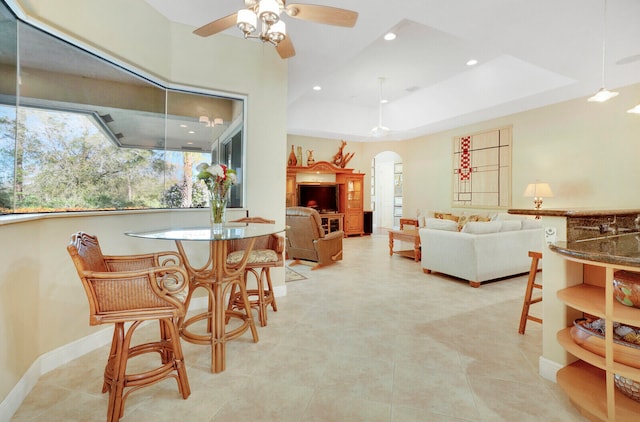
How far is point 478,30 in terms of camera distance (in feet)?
10.2

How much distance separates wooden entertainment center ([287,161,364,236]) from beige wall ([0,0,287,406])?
4.46m

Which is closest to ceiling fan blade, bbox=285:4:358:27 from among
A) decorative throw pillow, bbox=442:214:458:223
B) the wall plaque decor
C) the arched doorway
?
the wall plaque decor

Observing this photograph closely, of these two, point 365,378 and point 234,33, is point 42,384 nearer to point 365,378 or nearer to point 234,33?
point 365,378

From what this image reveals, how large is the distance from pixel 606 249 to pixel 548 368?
0.88 m

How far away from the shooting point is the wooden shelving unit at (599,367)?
1406 mm

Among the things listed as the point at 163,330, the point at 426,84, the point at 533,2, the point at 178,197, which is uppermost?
the point at 426,84

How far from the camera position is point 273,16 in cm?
182

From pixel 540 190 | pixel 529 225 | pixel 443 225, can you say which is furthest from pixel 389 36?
pixel 540 190

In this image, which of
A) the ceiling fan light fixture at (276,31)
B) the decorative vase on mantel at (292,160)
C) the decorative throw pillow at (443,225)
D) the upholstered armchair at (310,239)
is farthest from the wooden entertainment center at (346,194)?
the ceiling fan light fixture at (276,31)

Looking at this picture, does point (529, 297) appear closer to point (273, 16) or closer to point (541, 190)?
point (273, 16)

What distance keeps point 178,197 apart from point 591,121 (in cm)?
623

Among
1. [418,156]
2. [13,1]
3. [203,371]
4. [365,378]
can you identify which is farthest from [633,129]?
[13,1]

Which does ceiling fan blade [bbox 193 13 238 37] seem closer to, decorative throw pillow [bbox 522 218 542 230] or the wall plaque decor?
decorative throw pillow [bbox 522 218 542 230]

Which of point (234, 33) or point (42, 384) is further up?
point (234, 33)
